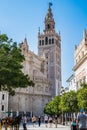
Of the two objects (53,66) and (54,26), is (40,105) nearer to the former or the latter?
(53,66)

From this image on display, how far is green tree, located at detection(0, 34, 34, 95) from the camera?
26797 mm

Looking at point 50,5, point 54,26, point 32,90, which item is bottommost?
point 32,90

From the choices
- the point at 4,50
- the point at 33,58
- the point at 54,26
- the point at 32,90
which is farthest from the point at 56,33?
the point at 4,50

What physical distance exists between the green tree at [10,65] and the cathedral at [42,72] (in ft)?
207

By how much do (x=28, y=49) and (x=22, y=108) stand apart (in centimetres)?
2459

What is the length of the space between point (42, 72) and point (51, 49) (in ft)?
52.4

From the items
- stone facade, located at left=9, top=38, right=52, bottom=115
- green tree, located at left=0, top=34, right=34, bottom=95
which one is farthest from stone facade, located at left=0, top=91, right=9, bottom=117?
green tree, located at left=0, top=34, right=34, bottom=95

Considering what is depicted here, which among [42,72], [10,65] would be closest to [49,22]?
[42,72]

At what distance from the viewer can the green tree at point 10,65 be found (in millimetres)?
26797

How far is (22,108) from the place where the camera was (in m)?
94.5

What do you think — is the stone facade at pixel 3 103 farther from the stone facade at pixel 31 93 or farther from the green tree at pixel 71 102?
the green tree at pixel 71 102

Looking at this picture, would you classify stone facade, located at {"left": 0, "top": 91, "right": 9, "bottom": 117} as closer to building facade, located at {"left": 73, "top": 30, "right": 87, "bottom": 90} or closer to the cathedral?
the cathedral

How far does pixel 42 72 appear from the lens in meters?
117

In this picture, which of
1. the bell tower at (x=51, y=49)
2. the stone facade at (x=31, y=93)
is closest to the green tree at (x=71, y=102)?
the stone facade at (x=31, y=93)
